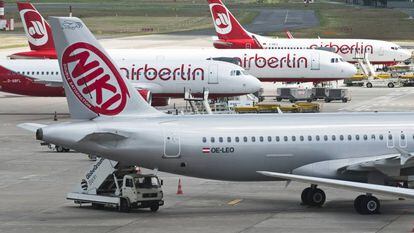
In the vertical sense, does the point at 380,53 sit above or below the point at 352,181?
above

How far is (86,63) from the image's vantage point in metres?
45.5

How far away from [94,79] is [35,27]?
5926 cm

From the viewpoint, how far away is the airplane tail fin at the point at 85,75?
45.3 meters

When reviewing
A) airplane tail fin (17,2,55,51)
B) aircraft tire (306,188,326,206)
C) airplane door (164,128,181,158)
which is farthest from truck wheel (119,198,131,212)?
airplane tail fin (17,2,55,51)

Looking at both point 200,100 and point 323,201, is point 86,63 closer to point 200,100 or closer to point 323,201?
point 323,201

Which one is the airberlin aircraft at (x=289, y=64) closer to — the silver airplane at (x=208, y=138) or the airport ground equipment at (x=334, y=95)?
the airport ground equipment at (x=334, y=95)

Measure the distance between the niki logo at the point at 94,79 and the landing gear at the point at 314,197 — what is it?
8.39m

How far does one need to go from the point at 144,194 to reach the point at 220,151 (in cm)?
348

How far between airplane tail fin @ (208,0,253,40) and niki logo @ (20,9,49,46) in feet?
92.4

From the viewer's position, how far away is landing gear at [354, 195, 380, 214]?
44.4 meters

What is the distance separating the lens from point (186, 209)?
153 ft

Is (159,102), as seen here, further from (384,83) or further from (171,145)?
(171,145)

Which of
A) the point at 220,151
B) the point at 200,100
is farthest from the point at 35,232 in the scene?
the point at 200,100

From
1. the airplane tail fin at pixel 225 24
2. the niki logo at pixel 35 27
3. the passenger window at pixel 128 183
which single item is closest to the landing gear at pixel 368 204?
the passenger window at pixel 128 183
